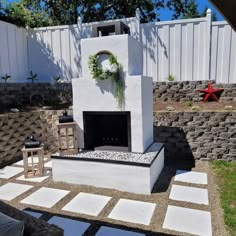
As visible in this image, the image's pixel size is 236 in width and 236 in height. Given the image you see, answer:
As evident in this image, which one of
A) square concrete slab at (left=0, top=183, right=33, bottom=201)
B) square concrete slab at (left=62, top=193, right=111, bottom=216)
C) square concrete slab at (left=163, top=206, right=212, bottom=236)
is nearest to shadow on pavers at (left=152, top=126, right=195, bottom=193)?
square concrete slab at (left=163, top=206, right=212, bottom=236)

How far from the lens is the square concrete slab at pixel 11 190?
3.16 metres

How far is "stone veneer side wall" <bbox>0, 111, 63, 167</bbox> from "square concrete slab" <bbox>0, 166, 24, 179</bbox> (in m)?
0.21

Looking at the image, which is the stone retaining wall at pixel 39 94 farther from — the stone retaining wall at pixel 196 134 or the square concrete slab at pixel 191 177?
the square concrete slab at pixel 191 177

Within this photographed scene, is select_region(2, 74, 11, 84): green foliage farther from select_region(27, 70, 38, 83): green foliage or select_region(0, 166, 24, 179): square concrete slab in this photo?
select_region(0, 166, 24, 179): square concrete slab

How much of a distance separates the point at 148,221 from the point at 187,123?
2413 millimetres

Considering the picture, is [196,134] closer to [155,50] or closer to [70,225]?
[155,50]

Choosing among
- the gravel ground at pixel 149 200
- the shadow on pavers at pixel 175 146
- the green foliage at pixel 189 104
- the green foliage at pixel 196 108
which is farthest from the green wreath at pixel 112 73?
the green foliage at pixel 189 104

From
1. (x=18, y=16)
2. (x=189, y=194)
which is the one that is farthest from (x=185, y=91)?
(x=18, y=16)

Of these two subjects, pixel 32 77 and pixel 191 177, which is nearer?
pixel 191 177

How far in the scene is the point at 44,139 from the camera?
17.0 feet

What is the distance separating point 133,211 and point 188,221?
0.63 m

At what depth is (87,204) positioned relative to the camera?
9.48 ft

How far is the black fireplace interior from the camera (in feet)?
12.7

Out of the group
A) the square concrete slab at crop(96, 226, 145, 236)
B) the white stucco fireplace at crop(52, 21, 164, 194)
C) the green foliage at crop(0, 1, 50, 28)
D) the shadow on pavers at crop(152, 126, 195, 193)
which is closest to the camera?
the square concrete slab at crop(96, 226, 145, 236)
